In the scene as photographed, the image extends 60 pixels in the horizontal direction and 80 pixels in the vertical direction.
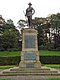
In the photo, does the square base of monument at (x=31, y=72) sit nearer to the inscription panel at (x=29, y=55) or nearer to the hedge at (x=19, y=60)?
the inscription panel at (x=29, y=55)

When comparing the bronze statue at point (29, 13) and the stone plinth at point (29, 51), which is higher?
the bronze statue at point (29, 13)

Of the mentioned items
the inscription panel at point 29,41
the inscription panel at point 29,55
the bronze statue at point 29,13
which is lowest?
the inscription panel at point 29,55

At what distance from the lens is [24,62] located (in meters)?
23.6

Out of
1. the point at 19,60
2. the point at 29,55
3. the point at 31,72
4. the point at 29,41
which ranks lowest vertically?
the point at 19,60

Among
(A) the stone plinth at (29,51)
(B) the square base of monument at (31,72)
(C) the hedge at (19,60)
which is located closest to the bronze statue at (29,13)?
(A) the stone plinth at (29,51)

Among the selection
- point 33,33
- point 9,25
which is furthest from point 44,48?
point 33,33

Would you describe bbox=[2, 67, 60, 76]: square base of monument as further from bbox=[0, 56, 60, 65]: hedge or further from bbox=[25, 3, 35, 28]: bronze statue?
bbox=[0, 56, 60, 65]: hedge

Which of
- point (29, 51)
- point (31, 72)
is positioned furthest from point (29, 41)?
point (31, 72)

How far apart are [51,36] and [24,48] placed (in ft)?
154

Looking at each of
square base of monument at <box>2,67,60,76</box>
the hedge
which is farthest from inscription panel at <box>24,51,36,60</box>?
the hedge

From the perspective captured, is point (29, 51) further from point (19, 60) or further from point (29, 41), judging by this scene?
point (19, 60)

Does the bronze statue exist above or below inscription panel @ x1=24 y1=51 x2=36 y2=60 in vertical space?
above

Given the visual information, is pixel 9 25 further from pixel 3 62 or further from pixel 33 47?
pixel 33 47

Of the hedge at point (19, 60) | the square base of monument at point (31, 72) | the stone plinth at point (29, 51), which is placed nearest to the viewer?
the square base of monument at point (31, 72)
